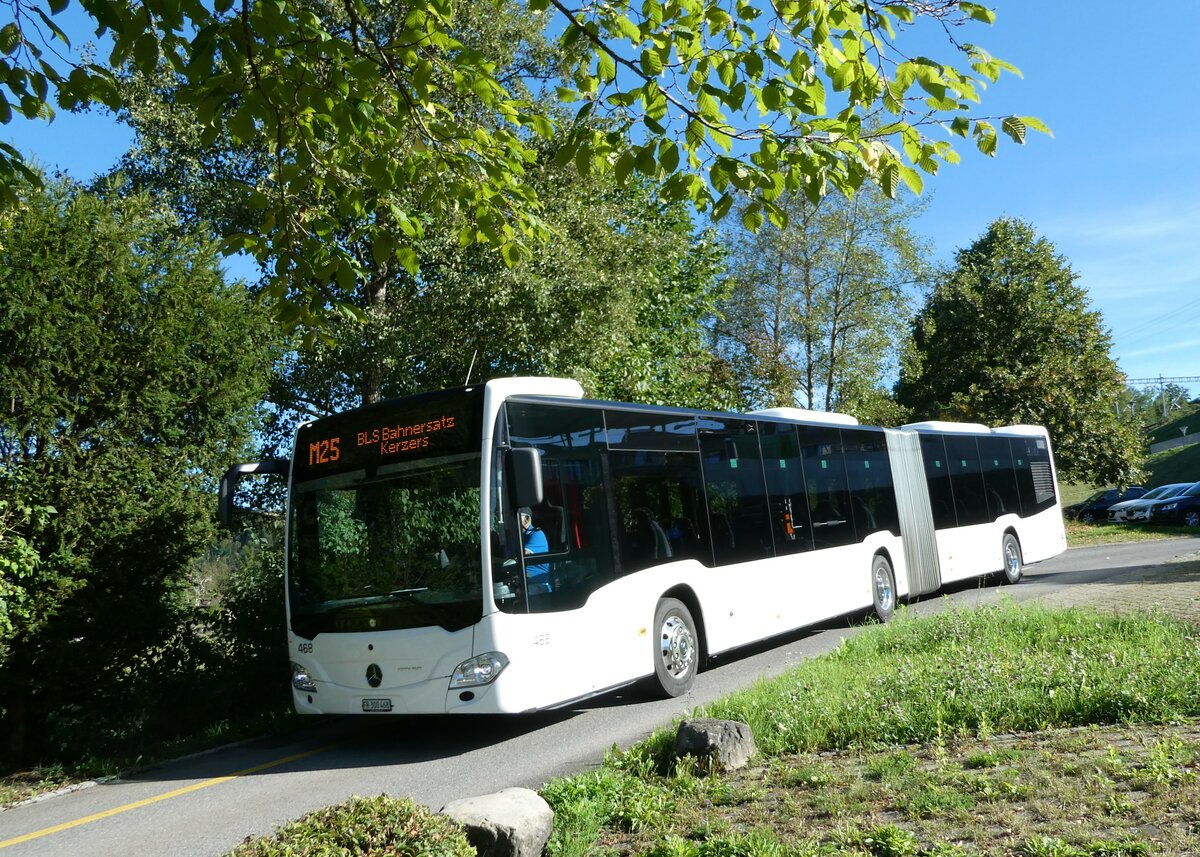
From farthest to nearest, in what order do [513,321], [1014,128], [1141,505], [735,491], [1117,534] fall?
[1141,505]
[1117,534]
[513,321]
[735,491]
[1014,128]

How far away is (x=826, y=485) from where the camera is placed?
569 inches

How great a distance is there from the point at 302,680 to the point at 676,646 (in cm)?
369

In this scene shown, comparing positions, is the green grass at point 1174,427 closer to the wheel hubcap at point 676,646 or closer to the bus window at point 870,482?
the bus window at point 870,482

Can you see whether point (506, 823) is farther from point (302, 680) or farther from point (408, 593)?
point (302, 680)

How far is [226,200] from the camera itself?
60.3 ft

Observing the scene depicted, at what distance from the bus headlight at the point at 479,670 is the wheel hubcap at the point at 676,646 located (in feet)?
7.82

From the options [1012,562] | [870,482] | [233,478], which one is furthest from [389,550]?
[1012,562]

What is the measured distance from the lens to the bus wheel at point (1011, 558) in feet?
65.6

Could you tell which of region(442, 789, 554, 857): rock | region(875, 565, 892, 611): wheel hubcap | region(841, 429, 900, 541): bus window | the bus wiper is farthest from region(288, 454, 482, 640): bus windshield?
region(875, 565, 892, 611): wheel hubcap

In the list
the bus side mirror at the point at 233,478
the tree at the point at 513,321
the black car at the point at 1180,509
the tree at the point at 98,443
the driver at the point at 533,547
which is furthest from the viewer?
the black car at the point at 1180,509

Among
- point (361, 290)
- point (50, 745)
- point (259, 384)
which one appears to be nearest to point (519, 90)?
point (361, 290)

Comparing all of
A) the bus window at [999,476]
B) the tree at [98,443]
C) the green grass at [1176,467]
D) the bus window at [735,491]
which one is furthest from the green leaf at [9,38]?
the green grass at [1176,467]

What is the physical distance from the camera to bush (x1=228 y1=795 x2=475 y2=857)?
391cm

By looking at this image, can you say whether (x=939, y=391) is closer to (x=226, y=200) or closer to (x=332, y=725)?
(x=226, y=200)
